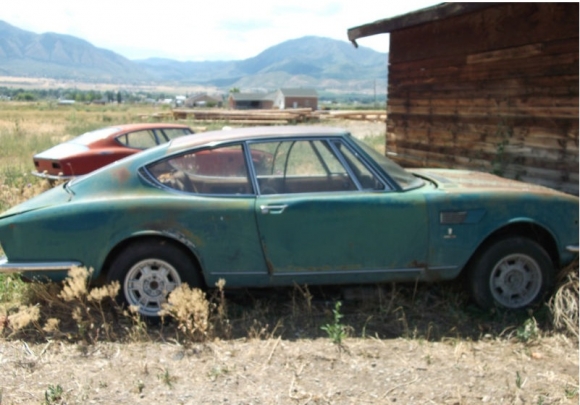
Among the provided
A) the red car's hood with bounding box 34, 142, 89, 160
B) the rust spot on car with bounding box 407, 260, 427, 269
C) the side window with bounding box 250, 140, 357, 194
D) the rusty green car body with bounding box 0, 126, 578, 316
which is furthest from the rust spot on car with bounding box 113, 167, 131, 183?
the red car's hood with bounding box 34, 142, 89, 160

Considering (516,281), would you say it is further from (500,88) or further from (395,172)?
(500,88)

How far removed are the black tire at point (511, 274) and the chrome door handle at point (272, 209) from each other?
61.7 inches

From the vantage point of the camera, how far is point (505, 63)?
7.00 metres

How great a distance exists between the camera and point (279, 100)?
93625 millimetres

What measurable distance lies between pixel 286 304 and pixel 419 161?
561 cm

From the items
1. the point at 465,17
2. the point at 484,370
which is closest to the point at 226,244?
the point at 484,370

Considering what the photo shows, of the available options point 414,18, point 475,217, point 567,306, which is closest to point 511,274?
point 567,306

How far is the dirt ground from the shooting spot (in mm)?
2955

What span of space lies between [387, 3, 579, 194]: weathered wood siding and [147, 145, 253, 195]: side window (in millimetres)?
4225

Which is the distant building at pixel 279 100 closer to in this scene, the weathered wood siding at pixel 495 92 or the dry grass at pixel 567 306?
the weathered wood siding at pixel 495 92

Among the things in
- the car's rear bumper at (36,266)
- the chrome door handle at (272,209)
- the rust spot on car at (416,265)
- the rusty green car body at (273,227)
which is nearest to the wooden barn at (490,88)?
the rusty green car body at (273,227)

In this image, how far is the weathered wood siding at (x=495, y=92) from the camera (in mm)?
6113

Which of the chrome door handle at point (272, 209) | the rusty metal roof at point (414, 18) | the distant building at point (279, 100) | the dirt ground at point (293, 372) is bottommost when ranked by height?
the dirt ground at point (293, 372)

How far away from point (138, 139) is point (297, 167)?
19.8 ft
